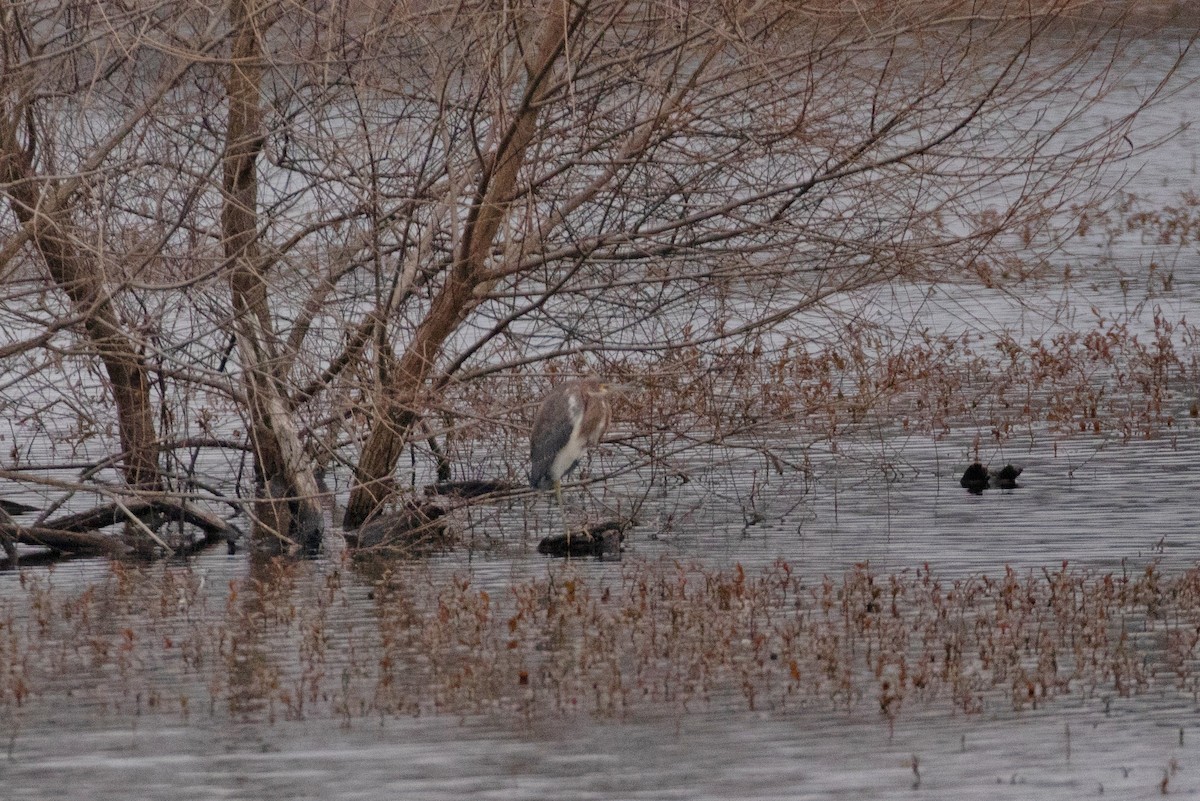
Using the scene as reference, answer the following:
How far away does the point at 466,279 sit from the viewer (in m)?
12.4

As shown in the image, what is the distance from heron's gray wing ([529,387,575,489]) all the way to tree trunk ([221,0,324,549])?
4.76 feet

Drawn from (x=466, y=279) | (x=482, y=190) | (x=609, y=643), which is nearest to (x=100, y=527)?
(x=466, y=279)

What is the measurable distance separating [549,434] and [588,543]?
1.64 metres

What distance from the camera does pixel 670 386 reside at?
12328 mm

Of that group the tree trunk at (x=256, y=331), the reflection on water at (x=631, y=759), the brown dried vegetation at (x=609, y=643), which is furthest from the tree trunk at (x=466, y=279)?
the reflection on water at (x=631, y=759)

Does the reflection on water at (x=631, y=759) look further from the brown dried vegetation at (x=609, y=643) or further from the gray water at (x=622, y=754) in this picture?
the brown dried vegetation at (x=609, y=643)

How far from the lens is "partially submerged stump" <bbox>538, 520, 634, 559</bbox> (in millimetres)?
12570

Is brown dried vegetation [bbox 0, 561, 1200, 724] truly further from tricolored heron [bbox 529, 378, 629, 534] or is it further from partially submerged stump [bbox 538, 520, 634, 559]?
partially submerged stump [bbox 538, 520, 634, 559]

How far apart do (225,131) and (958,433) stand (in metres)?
6.65

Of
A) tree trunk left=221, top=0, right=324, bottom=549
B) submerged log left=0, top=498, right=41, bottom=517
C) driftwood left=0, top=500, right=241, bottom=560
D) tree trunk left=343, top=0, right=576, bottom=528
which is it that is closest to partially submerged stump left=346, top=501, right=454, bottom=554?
tree trunk left=343, top=0, right=576, bottom=528

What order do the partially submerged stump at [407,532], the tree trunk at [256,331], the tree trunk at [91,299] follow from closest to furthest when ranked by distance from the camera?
the tree trunk at [91,299]
the tree trunk at [256,331]
the partially submerged stump at [407,532]

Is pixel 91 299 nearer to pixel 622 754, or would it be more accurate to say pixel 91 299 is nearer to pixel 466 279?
pixel 466 279

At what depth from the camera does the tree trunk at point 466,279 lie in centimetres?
1156

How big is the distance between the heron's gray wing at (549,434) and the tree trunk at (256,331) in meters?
1.45
